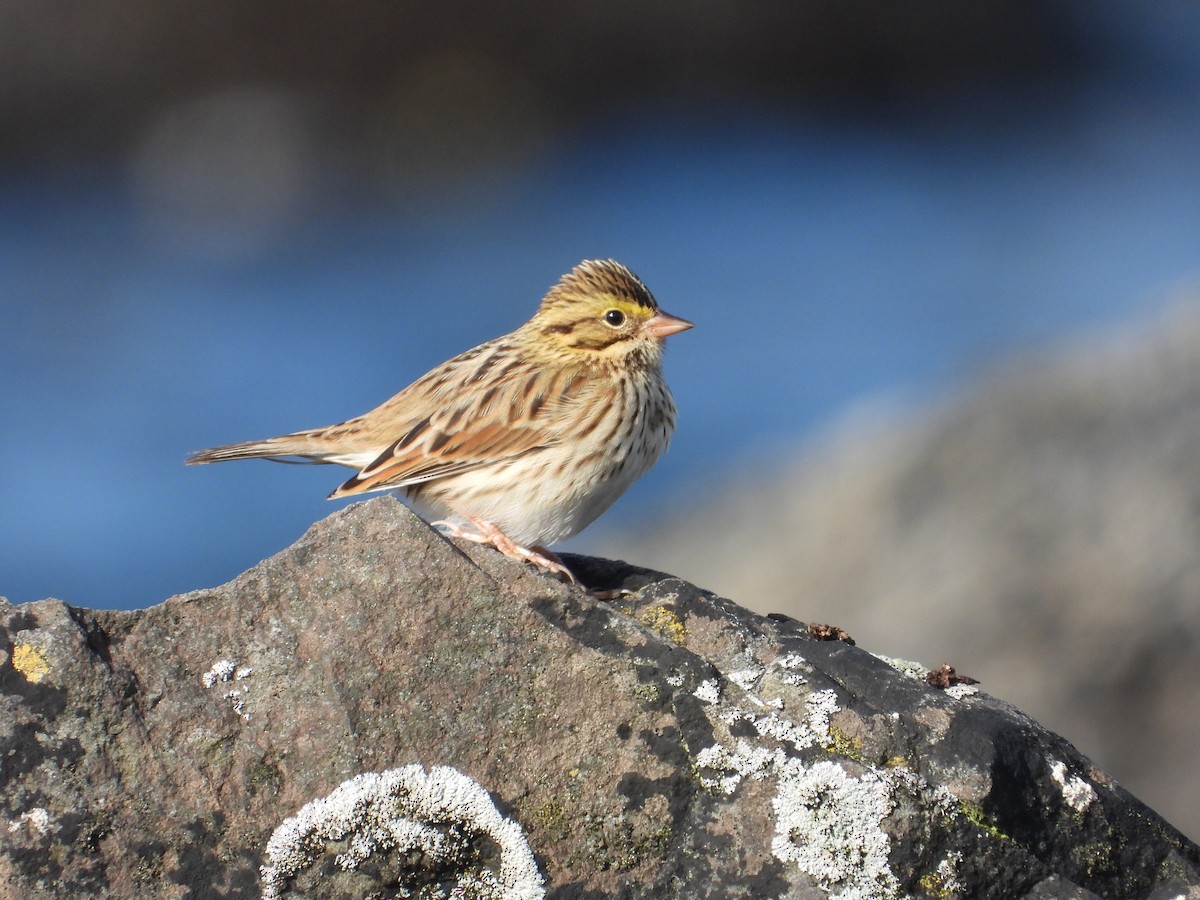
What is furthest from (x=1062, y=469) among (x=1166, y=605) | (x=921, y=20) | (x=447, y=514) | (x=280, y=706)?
(x=921, y=20)

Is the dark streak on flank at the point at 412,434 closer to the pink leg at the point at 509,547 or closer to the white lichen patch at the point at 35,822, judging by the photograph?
the pink leg at the point at 509,547

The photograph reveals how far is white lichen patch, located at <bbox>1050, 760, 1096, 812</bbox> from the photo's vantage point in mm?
3373

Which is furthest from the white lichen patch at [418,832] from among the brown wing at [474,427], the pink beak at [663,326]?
the pink beak at [663,326]

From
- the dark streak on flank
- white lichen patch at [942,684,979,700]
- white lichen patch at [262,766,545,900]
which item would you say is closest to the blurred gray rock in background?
the dark streak on flank

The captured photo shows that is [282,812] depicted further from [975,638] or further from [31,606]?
[975,638]

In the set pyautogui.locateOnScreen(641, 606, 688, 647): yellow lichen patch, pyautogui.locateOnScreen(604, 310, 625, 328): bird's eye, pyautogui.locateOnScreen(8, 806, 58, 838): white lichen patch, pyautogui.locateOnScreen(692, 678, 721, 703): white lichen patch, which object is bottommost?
pyautogui.locateOnScreen(8, 806, 58, 838): white lichen patch

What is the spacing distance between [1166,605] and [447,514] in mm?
3617

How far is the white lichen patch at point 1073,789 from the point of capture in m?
3.37

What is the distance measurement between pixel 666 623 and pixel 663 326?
7.05ft

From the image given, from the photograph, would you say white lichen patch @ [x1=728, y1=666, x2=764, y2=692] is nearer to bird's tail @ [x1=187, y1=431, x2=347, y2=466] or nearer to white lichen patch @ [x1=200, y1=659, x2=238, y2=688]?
white lichen patch @ [x1=200, y1=659, x2=238, y2=688]

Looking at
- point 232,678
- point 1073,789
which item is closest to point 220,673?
point 232,678

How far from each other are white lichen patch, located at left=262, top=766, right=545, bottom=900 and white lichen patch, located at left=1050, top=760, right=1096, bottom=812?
132 cm

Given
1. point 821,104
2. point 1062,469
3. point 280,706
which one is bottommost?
point 280,706

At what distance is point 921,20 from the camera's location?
1480 centimetres
